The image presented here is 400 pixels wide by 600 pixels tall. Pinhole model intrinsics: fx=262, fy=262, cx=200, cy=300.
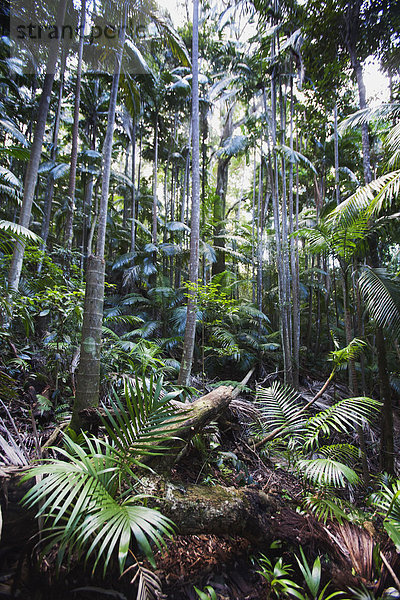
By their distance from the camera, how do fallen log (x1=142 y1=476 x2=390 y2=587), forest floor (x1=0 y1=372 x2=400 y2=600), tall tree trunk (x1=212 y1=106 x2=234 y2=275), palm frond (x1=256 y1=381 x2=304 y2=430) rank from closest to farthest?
forest floor (x1=0 y1=372 x2=400 y2=600) → fallen log (x1=142 y1=476 x2=390 y2=587) → palm frond (x1=256 y1=381 x2=304 y2=430) → tall tree trunk (x1=212 y1=106 x2=234 y2=275)

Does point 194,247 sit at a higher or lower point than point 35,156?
lower

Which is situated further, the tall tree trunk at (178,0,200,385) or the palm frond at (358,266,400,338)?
the tall tree trunk at (178,0,200,385)

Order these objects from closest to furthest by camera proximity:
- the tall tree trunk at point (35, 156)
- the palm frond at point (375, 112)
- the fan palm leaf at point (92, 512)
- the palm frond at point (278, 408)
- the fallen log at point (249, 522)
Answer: the fan palm leaf at point (92, 512)
the fallen log at point (249, 522)
the palm frond at point (278, 408)
the palm frond at point (375, 112)
the tall tree trunk at point (35, 156)

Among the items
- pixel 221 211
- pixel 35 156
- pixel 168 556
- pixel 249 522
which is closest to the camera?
pixel 168 556

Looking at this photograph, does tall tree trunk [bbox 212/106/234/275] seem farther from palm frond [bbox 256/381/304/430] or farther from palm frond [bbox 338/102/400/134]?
palm frond [bbox 256/381/304/430]

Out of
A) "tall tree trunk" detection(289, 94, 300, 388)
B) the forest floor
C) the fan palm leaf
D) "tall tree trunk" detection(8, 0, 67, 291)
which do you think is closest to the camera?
the fan palm leaf

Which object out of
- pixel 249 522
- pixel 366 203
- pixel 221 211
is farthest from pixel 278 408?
pixel 221 211

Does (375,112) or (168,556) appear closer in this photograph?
(168,556)

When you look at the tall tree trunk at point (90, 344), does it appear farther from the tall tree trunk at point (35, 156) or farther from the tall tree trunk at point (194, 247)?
Answer: the tall tree trunk at point (35, 156)

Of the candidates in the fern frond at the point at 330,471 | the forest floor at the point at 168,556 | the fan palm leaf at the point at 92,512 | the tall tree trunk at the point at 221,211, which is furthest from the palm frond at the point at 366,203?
the tall tree trunk at the point at 221,211

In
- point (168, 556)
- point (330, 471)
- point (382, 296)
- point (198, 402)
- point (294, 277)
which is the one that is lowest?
point (168, 556)

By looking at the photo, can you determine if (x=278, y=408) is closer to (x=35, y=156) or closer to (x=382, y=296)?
(x=382, y=296)

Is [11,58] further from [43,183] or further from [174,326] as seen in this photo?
[174,326]

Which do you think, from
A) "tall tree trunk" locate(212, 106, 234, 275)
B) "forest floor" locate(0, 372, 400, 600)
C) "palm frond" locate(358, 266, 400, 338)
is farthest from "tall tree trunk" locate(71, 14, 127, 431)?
"tall tree trunk" locate(212, 106, 234, 275)
